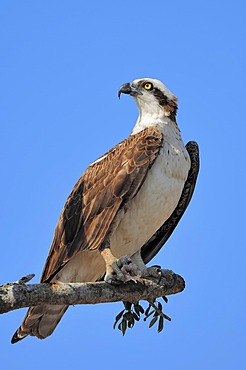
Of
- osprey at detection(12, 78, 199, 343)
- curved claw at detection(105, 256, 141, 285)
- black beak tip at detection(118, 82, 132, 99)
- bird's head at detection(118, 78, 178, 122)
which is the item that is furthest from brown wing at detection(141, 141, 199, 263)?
curved claw at detection(105, 256, 141, 285)

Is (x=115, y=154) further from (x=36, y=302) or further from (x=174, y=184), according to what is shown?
(x=36, y=302)

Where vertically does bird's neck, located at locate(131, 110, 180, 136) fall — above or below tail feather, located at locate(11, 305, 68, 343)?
above

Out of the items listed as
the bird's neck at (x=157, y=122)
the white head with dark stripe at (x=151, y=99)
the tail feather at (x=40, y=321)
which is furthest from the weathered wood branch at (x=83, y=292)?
the white head with dark stripe at (x=151, y=99)

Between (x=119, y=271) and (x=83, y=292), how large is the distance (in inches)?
29.0

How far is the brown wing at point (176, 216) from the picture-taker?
9945 mm

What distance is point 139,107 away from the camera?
9703 millimetres

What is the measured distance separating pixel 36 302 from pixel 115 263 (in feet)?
4.52

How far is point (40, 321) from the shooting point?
8859 millimetres

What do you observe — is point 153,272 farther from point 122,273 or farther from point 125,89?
point 125,89

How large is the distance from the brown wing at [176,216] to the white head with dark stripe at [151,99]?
1.99ft

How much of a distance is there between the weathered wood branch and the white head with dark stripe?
1.91 m

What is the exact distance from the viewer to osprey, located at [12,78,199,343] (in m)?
8.73

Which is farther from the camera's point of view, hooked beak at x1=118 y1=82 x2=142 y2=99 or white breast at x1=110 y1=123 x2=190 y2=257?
hooked beak at x1=118 y1=82 x2=142 y2=99

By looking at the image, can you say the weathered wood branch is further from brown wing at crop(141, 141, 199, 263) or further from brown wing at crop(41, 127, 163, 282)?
brown wing at crop(141, 141, 199, 263)
